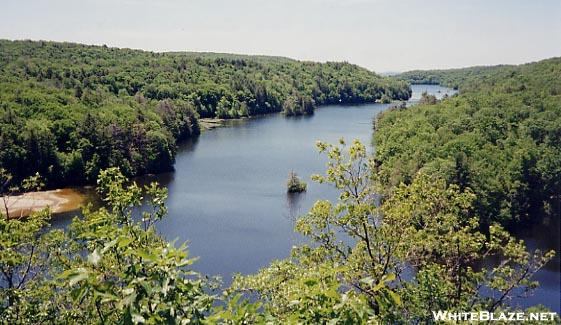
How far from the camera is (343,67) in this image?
18025cm

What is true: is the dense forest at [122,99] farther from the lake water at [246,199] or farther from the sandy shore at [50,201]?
the lake water at [246,199]

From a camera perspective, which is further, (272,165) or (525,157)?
(272,165)

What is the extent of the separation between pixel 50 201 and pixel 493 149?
4101 cm

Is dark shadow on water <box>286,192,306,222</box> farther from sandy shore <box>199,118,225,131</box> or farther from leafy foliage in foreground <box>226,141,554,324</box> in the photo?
sandy shore <box>199,118,225,131</box>

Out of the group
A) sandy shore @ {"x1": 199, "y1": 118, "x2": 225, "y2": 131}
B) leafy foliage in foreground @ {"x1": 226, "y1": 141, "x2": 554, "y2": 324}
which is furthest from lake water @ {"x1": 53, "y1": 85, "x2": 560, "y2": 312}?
leafy foliage in foreground @ {"x1": 226, "y1": 141, "x2": 554, "y2": 324}

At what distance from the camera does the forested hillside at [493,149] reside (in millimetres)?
41781

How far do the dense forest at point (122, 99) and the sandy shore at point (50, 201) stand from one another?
3138 millimetres

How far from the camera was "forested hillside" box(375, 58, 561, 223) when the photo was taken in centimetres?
4178

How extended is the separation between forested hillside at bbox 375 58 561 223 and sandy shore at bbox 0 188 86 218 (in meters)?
28.1

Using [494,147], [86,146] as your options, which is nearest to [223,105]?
[86,146]

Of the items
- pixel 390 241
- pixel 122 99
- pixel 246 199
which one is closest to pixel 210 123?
pixel 122 99

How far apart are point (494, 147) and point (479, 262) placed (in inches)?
604

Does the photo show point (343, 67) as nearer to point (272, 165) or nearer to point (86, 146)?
point (272, 165)

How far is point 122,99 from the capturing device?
7875 centimetres
